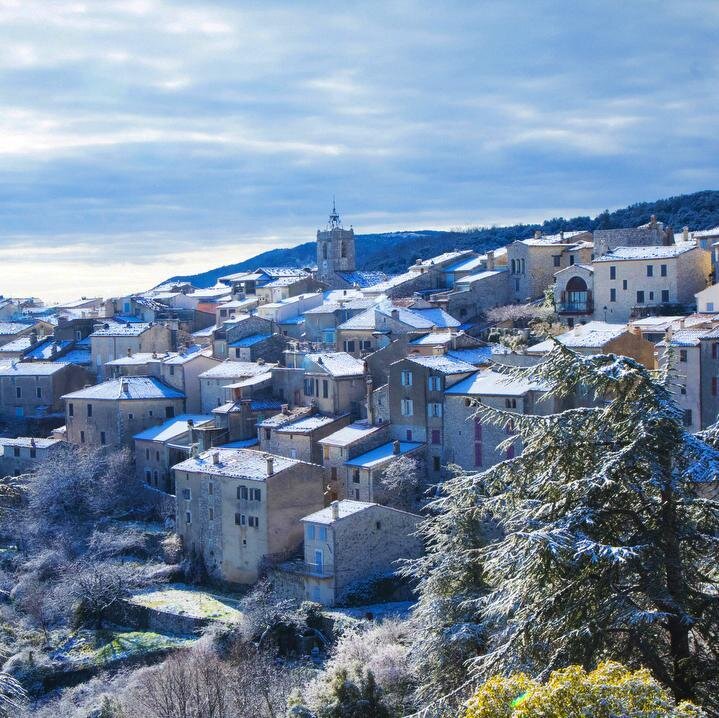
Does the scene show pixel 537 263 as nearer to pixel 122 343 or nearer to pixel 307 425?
pixel 307 425

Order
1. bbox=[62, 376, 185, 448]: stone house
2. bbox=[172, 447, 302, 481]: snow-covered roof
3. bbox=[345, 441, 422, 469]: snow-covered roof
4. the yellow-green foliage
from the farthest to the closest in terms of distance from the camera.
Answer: bbox=[62, 376, 185, 448]: stone house → bbox=[345, 441, 422, 469]: snow-covered roof → bbox=[172, 447, 302, 481]: snow-covered roof → the yellow-green foliage

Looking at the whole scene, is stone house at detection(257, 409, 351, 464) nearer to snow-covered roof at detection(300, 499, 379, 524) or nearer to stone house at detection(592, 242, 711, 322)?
snow-covered roof at detection(300, 499, 379, 524)

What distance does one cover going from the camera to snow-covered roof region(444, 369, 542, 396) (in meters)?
41.6

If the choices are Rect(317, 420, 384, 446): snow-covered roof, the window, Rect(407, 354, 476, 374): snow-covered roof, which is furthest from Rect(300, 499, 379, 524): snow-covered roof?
Rect(407, 354, 476, 374): snow-covered roof

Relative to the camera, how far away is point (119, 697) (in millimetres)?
33812

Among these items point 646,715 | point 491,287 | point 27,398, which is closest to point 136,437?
point 27,398

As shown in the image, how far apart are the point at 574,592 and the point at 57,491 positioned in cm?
4056

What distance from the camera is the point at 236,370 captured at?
56812 millimetres

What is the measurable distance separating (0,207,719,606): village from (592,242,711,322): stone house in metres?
0.09

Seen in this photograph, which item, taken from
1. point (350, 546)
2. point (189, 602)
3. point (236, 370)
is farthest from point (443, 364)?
point (236, 370)

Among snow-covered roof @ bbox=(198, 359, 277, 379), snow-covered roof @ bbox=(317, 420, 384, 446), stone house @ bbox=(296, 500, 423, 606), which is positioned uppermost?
snow-covered roof @ bbox=(198, 359, 277, 379)

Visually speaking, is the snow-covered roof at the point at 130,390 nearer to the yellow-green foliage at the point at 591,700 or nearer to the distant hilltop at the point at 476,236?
the distant hilltop at the point at 476,236

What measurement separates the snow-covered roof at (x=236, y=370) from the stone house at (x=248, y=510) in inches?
410

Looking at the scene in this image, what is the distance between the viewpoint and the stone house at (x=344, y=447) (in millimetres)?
45406
